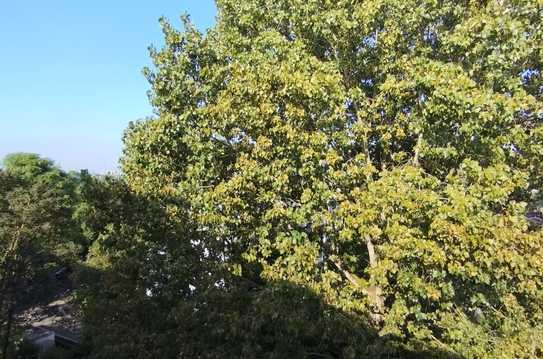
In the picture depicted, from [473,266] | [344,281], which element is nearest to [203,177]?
[344,281]

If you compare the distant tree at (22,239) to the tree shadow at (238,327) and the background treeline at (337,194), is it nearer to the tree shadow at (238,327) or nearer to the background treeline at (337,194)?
the background treeline at (337,194)

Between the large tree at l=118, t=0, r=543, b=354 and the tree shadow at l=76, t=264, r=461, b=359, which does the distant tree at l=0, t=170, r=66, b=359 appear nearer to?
the tree shadow at l=76, t=264, r=461, b=359

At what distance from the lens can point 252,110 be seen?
9578 millimetres

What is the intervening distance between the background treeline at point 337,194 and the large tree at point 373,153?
0.17 ft

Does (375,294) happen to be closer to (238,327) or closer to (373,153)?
(238,327)

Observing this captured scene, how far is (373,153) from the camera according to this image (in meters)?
11.8

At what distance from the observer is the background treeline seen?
8781 millimetres

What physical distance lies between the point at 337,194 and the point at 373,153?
3.06 meters

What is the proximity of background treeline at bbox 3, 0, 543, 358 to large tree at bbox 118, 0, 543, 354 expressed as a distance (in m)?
0.05

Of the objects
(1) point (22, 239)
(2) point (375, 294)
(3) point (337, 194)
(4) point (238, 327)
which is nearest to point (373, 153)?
(3) point (337, 194)

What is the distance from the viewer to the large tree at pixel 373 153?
8.70 meters

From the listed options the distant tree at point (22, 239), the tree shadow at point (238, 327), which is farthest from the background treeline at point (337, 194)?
the distant tree at point (22, 239)

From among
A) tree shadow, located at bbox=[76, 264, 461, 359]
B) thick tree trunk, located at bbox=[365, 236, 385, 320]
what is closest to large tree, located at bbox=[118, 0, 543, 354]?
thick tree trunk, located at bbox=[365, 236, 385, 320]

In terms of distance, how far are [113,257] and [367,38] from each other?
8896mm
